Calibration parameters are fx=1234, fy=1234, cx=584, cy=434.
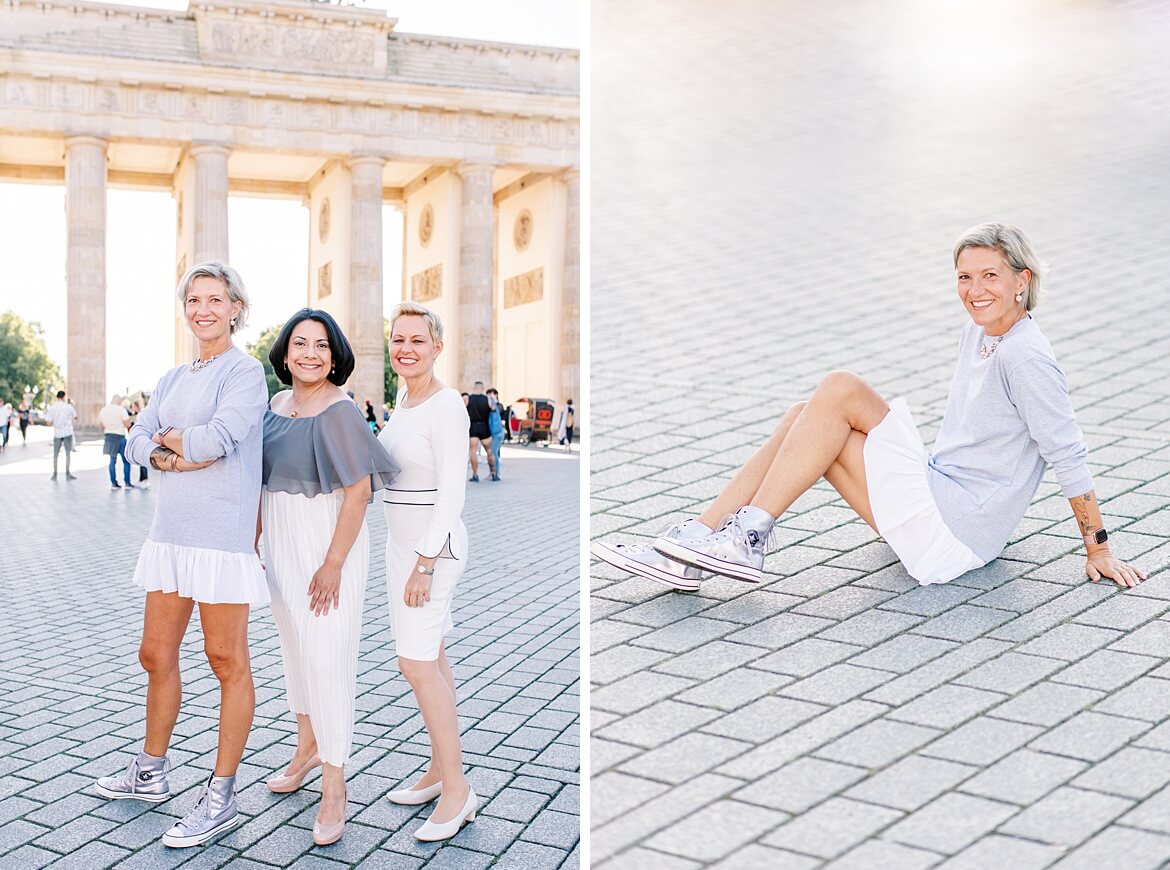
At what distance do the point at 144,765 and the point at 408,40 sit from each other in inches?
1596

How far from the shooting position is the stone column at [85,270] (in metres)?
37.5

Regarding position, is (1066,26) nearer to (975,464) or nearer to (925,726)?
(975,464)

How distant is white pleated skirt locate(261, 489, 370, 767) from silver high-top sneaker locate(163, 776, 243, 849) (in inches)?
12.1

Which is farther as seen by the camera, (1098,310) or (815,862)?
(1098,310)

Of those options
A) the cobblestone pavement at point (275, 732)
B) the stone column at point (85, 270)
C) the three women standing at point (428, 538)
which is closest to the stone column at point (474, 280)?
the stone column at point (85, 270)

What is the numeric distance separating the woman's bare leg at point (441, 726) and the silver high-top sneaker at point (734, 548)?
0.98 m

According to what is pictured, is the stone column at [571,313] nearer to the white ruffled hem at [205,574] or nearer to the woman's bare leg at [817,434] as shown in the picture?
the woman's bare leg at [817,434]

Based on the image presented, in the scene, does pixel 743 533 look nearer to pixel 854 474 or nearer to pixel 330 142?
pixel 854 474

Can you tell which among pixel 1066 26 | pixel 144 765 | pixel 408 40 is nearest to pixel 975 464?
pixel 144 765

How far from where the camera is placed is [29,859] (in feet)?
11.4

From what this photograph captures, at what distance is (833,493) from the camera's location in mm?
5746

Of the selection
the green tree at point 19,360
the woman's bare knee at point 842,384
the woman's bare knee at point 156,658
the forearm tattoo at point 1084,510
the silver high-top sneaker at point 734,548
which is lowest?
the woman's bare knee at point 156,658

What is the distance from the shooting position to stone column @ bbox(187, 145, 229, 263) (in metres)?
38.9

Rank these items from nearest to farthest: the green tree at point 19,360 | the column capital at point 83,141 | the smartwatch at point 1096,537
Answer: the smartwatch at point 1096,537
the column capital at point 83,141
the green tree at point 19,360
